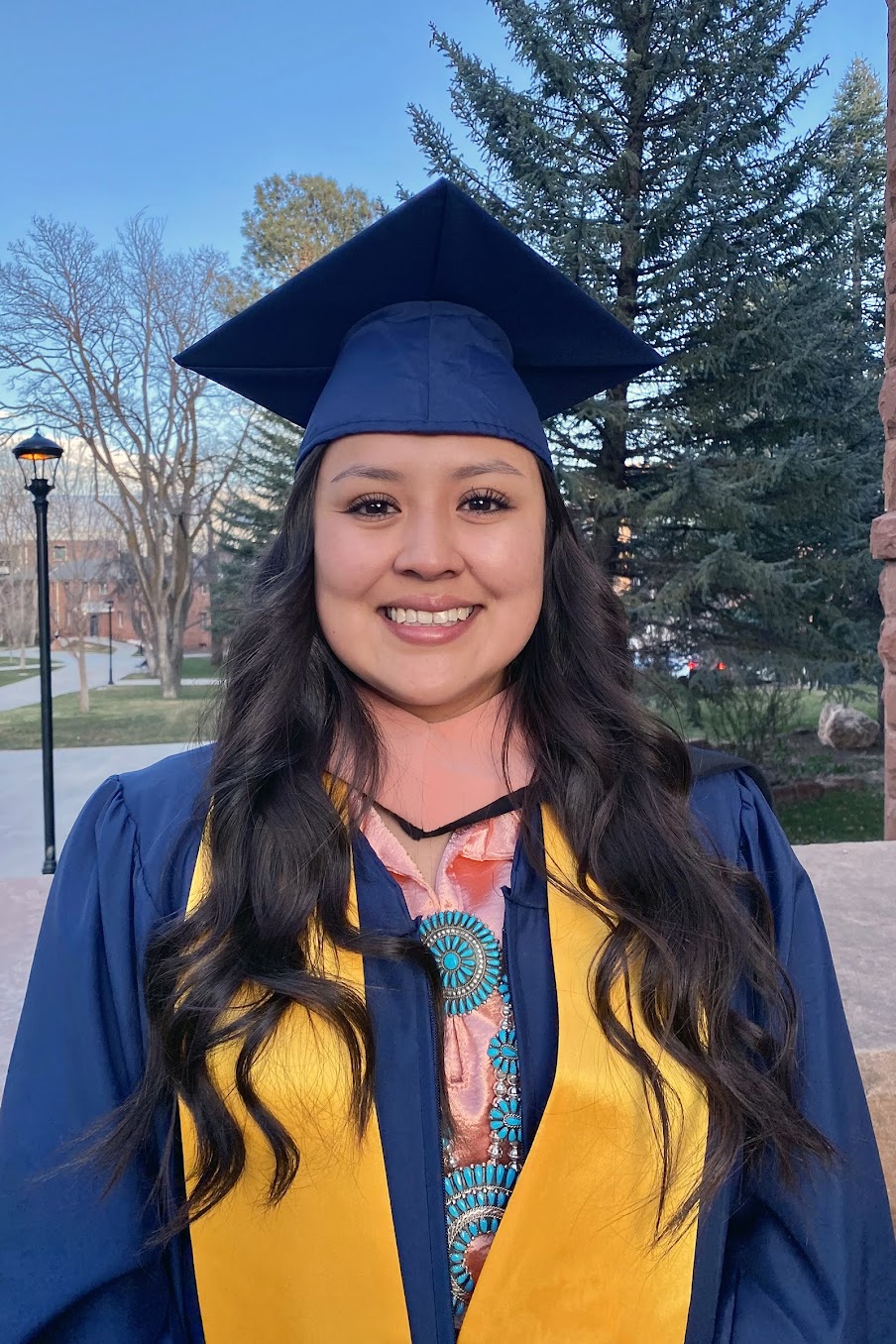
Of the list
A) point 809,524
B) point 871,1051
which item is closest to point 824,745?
point 809,524

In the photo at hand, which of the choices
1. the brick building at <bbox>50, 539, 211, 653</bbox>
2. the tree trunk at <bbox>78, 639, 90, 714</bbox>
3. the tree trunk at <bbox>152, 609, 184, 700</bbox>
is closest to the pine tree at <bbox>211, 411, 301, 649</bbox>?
the brick building at <bbox>50, 539, 211, 653</bbox>

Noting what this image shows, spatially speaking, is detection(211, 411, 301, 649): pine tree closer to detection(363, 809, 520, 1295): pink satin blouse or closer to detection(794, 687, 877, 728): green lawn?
detection(794, 687, 877, 728): green lawn

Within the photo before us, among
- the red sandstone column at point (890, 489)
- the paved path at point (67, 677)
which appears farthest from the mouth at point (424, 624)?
Answer: the paved path at point (67, 677)

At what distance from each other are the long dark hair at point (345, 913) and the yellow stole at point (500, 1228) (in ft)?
0.07

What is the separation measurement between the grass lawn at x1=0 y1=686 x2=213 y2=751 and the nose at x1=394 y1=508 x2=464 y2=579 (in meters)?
14.7

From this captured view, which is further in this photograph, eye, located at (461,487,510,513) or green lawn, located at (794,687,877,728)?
green lawn, located at (794,687,877,728)

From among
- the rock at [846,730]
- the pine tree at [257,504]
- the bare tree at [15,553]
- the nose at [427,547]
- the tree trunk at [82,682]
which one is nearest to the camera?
the nose at [427,547]

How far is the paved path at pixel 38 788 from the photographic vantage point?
9.18m

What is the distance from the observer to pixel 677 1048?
1.09m

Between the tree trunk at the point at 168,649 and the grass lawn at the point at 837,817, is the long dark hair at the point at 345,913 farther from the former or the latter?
the tree trunk at the point at 168,649

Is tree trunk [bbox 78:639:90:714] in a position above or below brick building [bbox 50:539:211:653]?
below

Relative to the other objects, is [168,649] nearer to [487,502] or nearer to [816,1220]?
[487,502]

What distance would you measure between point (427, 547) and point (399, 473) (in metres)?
0.11

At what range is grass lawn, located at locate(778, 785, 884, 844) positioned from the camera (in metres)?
9.80
